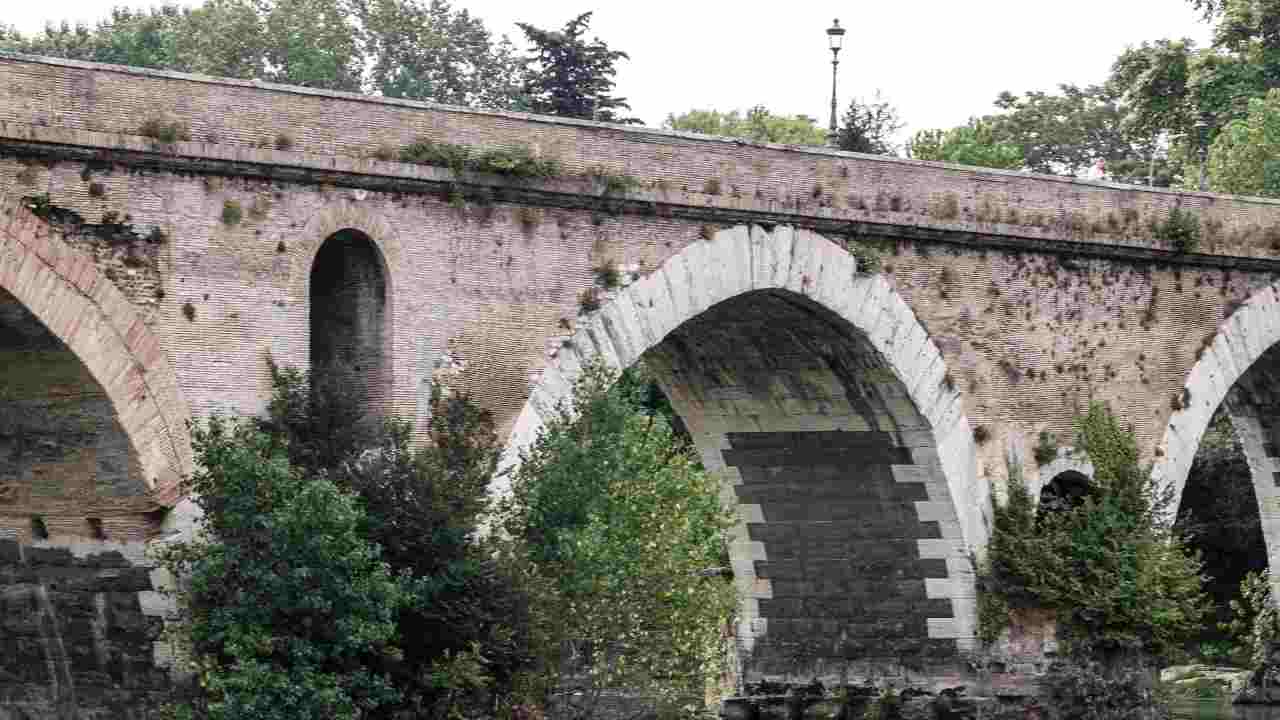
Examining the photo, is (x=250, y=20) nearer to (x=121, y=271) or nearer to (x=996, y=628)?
(x=996, y=628)

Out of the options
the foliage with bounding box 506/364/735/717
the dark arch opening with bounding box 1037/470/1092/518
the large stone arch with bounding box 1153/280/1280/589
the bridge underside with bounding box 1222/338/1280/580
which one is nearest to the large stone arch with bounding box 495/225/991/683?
the foliage with bounding box 506/364/735/717

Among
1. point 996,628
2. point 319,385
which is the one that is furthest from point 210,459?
point 996,628

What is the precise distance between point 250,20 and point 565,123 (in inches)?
→ 1505

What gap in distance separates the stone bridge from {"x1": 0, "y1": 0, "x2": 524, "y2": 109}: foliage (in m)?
30.1

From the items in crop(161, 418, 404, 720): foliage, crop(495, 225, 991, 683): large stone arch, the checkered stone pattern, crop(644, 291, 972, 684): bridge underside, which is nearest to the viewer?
crop(161, 418, 404, 720): foliage

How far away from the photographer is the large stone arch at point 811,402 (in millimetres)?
20547

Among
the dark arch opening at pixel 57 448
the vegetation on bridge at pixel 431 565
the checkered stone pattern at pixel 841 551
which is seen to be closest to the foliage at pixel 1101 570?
the checkered stone pattern at pixel 841 551

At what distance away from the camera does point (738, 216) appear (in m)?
21.1

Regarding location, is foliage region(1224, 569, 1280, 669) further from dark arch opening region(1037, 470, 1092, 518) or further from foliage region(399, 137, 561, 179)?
foliage region(399, 137, 561, 179)

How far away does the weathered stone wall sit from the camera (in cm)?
1739

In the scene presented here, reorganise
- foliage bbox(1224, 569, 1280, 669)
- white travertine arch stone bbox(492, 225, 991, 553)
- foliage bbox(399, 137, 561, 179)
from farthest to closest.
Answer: foliage bbox(1224, 569, 1280, 669), white travertine arch stone bbox(492, 225, 991, 553), foliage bbox(399, 137, 561, 179)

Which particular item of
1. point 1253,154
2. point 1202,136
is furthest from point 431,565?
point 1202,136

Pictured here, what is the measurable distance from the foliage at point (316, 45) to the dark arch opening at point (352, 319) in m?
35.3

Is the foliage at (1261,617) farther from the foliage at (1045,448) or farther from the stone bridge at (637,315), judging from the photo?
the foliage at (1045,448)
